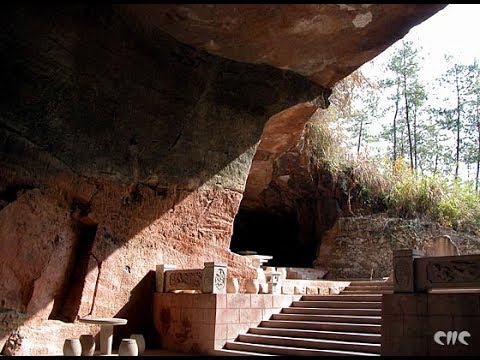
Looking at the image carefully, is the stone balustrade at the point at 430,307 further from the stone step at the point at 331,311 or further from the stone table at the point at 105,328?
the stone table at the point at 105,328

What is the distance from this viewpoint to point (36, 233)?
27.4 ft

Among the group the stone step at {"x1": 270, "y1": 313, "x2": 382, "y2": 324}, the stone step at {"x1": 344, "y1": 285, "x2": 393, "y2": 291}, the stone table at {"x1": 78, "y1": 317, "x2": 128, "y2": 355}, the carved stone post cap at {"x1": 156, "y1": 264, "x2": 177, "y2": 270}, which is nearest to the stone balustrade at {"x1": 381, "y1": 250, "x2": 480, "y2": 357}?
the stone step at {"x1": 270, "y1": 313, "x2": 382, "y2": 324}

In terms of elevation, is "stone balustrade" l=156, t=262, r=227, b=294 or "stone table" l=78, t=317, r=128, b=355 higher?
"stone balustrade" l=156, t=262, r=227, b=294

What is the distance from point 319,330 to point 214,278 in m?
2.01

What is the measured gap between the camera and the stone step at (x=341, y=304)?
29.8 feet

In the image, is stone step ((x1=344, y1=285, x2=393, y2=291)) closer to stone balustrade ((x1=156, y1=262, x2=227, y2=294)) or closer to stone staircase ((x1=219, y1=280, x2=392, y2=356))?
stone staircase ((x1=219, y1=280, x2=392, y2=356))

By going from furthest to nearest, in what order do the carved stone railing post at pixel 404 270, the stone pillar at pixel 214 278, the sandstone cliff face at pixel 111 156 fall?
the stone pillar at pixel 214 278 < the sandstone cliff face at pixel 111 156 < the carved stone railing post at pixel 404 270

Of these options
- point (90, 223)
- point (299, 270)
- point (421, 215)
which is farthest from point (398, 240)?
point (90, 223)

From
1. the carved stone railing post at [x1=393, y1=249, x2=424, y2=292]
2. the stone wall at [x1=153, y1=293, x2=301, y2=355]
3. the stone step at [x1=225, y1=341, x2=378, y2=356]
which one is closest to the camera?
the carved stone railing post at [x1=393, y1=249, x2=424, y2=292]

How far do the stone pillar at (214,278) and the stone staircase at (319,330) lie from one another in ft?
3.04

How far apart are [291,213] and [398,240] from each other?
15.4ft

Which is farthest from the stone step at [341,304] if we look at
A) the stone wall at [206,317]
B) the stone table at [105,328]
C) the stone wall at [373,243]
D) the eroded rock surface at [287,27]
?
the stone wall at [373,243]

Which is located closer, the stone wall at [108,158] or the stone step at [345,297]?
the stone wall at [108,158]
